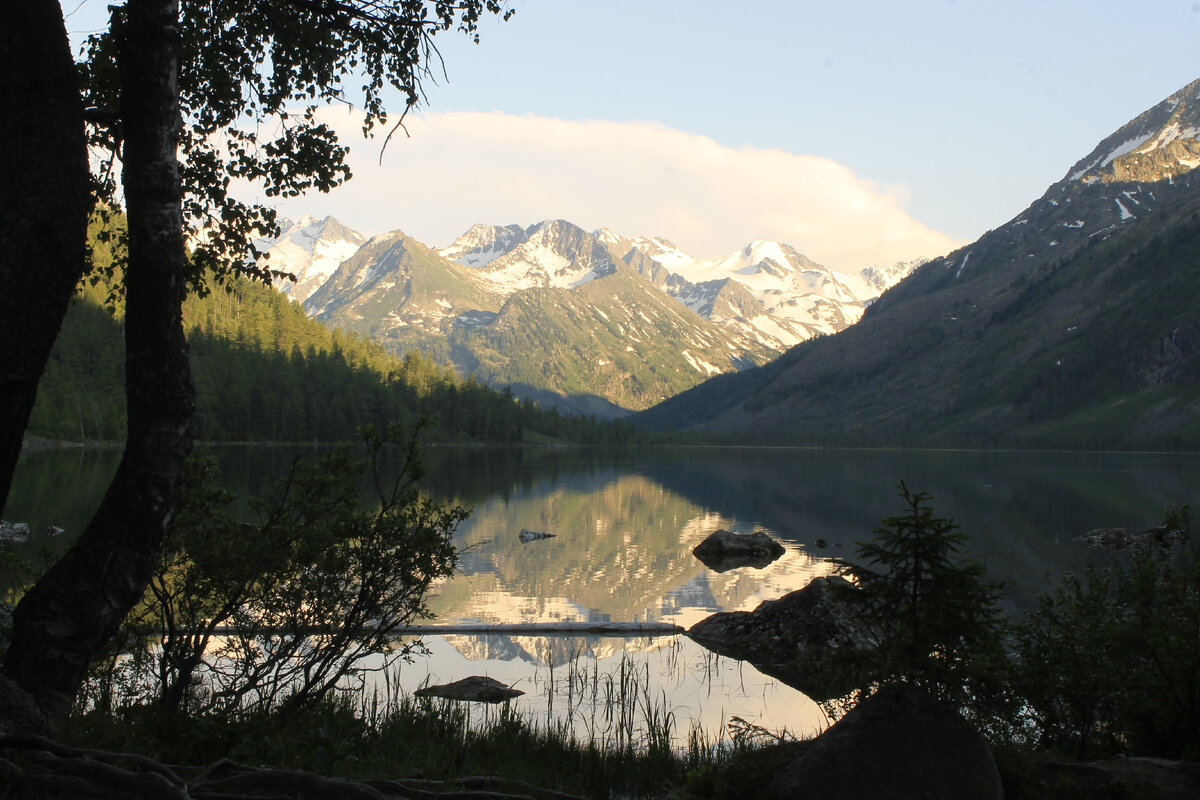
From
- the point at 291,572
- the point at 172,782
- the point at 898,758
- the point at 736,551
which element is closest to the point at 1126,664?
the point at 898,758

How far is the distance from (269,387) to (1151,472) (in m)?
163

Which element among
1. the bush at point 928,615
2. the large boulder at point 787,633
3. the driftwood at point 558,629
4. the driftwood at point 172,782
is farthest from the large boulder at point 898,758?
the driftwood at point 558,629

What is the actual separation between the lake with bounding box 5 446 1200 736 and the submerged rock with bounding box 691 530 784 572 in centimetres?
86

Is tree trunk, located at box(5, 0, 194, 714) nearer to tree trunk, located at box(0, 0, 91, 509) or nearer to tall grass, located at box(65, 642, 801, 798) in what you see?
tree trunk, located at box(0, 0, 91, 509)

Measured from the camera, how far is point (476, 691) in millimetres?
17906

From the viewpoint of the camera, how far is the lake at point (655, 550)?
19109mm

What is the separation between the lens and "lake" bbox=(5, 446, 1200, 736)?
19.1 metres

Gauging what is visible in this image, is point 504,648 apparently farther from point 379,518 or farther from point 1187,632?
point 1187,632

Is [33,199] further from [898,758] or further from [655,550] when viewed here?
[655,550]

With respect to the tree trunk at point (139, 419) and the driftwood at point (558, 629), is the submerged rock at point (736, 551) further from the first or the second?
the tree trunk at point (139, 419)

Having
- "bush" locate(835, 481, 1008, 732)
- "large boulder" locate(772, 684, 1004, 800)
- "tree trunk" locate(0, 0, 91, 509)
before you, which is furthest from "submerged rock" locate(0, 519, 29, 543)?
"bush" locate(835, 481, 1008, 732)

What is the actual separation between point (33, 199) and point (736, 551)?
39.5 m

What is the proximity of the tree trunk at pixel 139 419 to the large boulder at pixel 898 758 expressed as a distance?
6.55 m

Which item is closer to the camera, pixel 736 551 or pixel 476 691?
pixel 476 691
